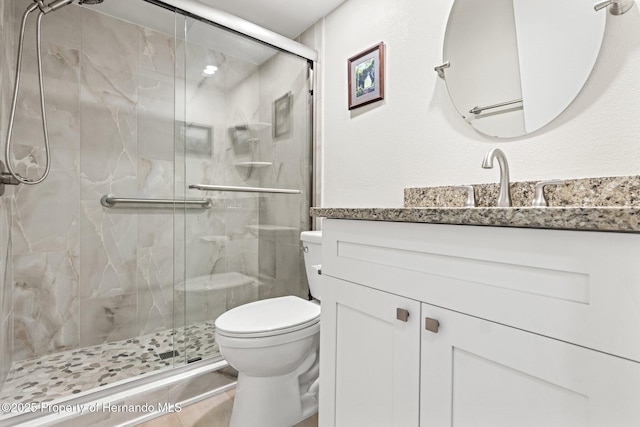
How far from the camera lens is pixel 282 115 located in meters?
1.93

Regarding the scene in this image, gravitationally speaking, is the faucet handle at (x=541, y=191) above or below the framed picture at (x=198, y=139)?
below

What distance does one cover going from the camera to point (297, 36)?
2174 mm

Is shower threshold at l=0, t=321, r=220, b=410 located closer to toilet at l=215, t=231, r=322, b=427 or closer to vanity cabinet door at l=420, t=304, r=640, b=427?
toilet at l=215, t=231, r=322, b=427

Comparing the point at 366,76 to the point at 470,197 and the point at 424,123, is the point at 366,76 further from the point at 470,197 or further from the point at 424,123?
the point at 470,197

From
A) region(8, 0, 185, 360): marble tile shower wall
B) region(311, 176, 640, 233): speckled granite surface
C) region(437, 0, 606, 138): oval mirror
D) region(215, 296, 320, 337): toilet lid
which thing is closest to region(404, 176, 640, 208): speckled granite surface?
region(311, 176, 640, 233): speckled granite surface

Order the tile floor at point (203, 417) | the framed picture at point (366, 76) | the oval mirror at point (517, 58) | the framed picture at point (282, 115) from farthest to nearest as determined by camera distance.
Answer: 1. the framed picture at point (282, 115)
2. the framed picture at point (366, 76)
3. the tile floor at point (203, 417)
4. the oval mirror at point (517, 58)

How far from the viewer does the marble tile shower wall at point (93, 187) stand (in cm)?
170

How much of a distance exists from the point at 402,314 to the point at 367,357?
0.19 meters

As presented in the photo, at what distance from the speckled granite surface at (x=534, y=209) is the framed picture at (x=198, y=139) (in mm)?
956

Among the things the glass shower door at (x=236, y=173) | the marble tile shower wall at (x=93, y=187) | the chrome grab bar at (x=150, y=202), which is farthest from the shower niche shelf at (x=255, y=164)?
the marble tile shower wall at (x=93, y=187)

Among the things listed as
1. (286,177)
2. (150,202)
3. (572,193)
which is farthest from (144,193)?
(572,193)

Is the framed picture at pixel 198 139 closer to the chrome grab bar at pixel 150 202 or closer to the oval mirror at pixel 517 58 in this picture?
the chrome grab bar at pixel 150 202

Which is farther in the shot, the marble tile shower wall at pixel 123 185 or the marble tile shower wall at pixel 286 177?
the marble tile shower wall at pixel 286 177

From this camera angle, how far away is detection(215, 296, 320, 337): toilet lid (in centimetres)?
118
